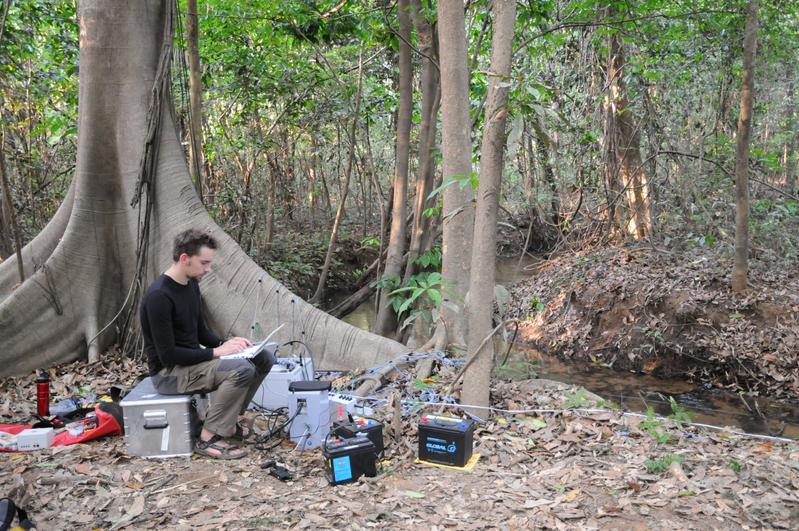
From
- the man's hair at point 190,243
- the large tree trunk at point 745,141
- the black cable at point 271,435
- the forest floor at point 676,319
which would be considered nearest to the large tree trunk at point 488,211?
the black cable at point 271,435

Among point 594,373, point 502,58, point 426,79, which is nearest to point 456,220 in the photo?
point 502,58

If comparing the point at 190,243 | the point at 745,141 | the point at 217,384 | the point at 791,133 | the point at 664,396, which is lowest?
the point at 664,396

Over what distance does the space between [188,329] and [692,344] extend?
7153 mm

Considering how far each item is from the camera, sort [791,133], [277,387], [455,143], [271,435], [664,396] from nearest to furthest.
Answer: [271,435] → [277,387] → [455,143] → [664,396] → [791,133]

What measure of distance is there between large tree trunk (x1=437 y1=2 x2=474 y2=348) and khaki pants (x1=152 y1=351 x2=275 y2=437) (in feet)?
5.10

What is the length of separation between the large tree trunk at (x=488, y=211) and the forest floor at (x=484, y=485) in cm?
38

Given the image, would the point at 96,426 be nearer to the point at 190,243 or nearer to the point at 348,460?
the point at 190,243

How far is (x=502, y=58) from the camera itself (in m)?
4.00

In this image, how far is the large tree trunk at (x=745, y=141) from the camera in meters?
7.79

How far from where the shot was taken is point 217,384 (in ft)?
13.4

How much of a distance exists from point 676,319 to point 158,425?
749 cm

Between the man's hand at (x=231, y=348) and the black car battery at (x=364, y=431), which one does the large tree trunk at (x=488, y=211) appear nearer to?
the black car battery at (x=364, y=431)

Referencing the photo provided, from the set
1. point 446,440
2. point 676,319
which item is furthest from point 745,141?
point 446,440

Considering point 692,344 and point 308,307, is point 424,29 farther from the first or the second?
point 692,344
